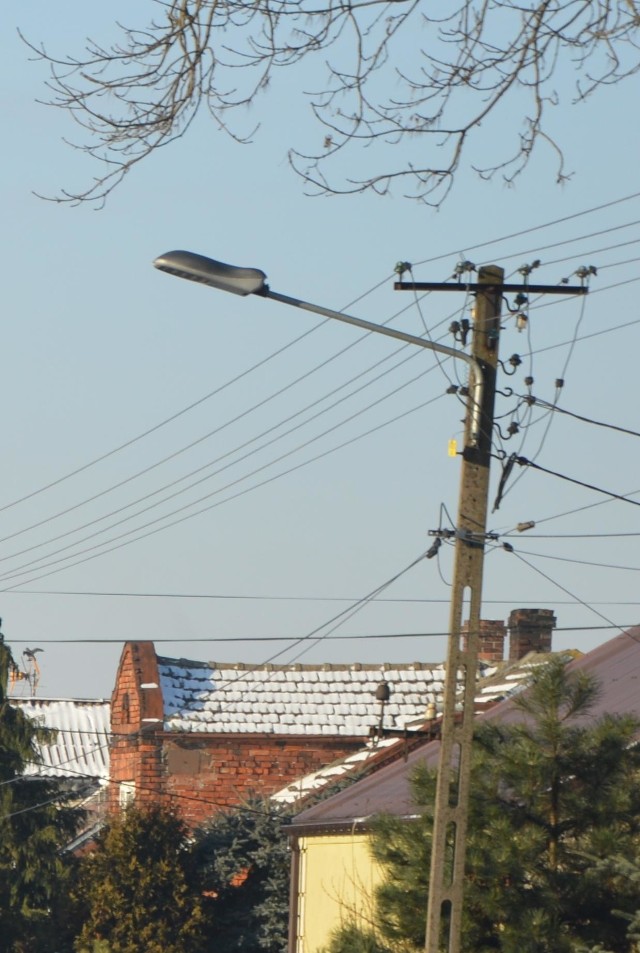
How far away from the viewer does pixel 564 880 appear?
13773mm

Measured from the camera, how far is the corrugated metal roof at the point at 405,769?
2080 cm

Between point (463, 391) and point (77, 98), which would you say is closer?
point (77, 98)

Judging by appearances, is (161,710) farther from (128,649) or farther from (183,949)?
(183,949)

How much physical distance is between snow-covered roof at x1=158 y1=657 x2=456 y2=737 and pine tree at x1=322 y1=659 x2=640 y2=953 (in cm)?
1926

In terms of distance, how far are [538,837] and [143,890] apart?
1375 cm

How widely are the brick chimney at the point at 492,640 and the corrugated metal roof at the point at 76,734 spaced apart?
8.49m

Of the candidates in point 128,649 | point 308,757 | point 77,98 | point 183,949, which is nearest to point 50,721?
point 128,649

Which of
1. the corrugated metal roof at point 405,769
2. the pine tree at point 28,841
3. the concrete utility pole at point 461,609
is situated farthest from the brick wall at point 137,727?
the concrete utility pole at point 461,609

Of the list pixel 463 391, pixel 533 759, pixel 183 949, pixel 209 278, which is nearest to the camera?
pixel 209 278

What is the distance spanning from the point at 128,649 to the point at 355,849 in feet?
42.7

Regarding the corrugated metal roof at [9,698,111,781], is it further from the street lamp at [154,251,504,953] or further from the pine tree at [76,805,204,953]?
the street lamp at [154,251,504,953]

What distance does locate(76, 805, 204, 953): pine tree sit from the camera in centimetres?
2580

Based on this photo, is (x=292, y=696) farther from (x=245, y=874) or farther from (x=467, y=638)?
(x=467, y=638)

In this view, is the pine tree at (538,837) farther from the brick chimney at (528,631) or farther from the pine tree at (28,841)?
the brick chimney at (528,631)
